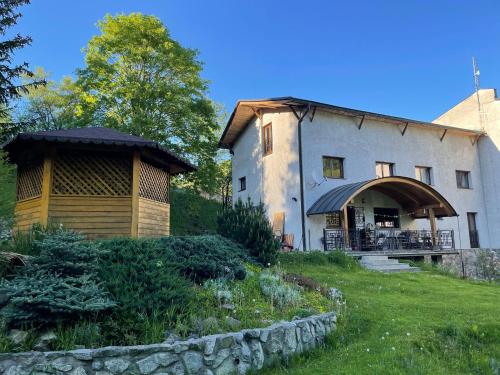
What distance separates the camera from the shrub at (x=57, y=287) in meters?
4.18

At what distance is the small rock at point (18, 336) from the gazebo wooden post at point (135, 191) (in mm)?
5433

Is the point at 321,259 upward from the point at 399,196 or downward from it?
downward

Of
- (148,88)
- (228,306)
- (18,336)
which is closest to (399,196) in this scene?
(148,88)

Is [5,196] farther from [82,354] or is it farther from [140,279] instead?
[82,354]

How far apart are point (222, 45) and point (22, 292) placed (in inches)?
744

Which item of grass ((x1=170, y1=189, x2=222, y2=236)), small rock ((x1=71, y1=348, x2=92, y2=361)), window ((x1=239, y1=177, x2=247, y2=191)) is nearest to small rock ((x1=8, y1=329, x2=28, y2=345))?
small rock ((x1=71, y1=348, x2=92, y2=361))

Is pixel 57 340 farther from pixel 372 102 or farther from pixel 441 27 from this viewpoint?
pixel 372 102

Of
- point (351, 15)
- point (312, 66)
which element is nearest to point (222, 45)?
point (312, 66)

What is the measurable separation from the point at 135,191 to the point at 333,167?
33.8 feet

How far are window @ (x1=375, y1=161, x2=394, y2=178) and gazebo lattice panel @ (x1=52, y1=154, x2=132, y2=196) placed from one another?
13002mm

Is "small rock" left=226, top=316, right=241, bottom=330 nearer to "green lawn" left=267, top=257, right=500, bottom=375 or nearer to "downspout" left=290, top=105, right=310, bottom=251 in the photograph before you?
"green lawn" left=267, top=257, right=500, bottom=375

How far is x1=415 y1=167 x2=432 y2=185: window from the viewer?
66.0 ft

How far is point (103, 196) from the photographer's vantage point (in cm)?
963

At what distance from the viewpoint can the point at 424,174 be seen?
66.6 ft
